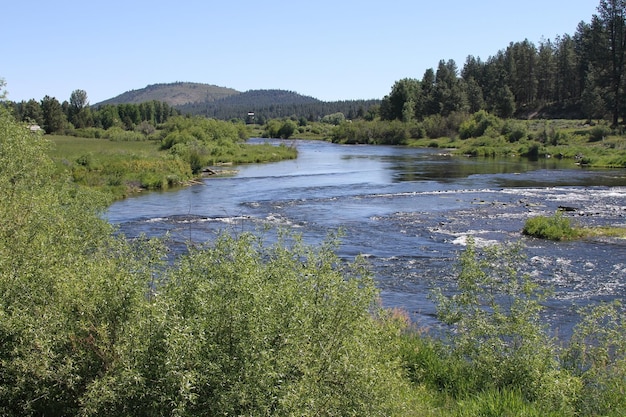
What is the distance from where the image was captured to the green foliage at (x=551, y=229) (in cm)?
2489

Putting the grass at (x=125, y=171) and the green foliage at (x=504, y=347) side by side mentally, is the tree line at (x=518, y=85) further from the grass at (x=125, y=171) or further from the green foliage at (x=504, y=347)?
the green foliage at (x=504, y=347)

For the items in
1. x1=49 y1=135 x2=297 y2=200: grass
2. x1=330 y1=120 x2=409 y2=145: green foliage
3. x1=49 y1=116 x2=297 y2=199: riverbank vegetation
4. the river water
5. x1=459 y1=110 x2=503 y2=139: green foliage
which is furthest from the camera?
x1=330 y1=120 x2=409 y2=145: green foliage

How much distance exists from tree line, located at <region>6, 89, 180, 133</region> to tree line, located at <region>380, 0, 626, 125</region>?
6651 cm

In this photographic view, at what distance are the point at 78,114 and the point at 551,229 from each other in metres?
146

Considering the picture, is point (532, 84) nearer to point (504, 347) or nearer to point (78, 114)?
point (78, 114)

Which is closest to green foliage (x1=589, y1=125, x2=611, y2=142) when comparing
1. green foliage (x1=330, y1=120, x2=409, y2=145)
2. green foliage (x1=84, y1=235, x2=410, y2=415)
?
green foliage (x1=330, y1=120, x2=409, y2=145)

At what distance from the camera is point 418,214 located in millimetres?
32062

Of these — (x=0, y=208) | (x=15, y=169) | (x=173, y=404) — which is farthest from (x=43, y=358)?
(x=15, y=169)

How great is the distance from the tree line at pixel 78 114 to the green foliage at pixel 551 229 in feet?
232

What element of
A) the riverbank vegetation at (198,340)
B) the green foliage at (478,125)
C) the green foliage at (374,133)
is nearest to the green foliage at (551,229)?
the riverbank vegetation at (198,340)

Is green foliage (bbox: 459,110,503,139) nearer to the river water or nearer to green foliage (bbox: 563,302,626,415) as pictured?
the river water

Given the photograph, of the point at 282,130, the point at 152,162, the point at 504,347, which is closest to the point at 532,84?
the point at 282,130

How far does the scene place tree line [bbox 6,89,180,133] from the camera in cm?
12312

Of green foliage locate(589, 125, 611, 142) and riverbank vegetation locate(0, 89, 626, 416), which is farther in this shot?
green foliage locate(589, 125, 611, 142)
